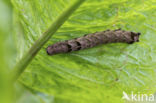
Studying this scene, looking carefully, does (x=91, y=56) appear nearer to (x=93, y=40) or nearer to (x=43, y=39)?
(x=93, y=40)

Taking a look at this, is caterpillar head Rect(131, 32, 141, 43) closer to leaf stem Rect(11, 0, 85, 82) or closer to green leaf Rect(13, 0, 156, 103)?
green leaf Rect(13, 0, 156, 103)

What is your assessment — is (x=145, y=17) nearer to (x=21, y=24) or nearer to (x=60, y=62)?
(x=60, y=62)

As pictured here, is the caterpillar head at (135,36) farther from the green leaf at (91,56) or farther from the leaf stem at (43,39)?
the leaf stem at (43,39)

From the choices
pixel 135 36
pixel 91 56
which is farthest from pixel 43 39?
pixel 135 36

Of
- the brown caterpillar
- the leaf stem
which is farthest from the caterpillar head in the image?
the leaf stem

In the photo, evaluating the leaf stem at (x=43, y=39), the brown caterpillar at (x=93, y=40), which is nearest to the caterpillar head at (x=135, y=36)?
the brown caterpillar at (x=93, y=40)

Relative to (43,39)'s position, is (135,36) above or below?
below

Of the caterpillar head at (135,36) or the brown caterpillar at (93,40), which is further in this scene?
the caterpillar head at (135,36)
